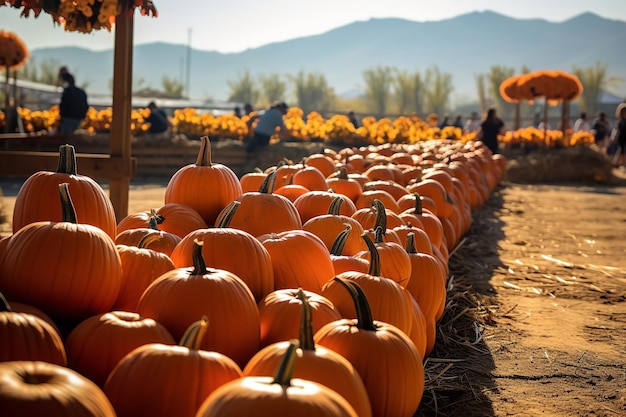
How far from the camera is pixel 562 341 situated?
3.96m

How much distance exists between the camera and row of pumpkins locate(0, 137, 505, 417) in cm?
141

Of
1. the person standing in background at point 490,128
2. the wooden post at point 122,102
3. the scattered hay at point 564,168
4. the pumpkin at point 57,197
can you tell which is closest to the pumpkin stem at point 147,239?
the pumpkin at point 57,197

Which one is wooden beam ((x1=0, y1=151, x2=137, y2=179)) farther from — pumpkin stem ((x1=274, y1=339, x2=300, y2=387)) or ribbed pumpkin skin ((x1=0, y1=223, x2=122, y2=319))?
pumpkin stem ((x1=274, y1=339, x2=300, y2=387))

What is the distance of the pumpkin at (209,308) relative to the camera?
1940 mm

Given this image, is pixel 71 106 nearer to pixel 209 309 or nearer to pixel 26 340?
pixel 209 309

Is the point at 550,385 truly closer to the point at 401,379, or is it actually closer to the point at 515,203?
the point at 401,379

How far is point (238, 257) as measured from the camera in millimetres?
2352

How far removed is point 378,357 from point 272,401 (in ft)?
2.03

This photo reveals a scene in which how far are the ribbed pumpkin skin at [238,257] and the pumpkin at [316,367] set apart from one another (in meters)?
0.65

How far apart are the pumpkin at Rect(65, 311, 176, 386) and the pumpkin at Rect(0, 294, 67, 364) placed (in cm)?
13

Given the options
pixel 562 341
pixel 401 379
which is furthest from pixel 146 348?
pixel 562 341

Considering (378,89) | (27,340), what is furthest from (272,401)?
(378,89)

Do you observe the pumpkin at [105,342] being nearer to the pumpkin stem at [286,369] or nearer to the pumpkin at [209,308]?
the pumpkin at [209,308]

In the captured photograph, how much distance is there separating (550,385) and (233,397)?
2.22 m
